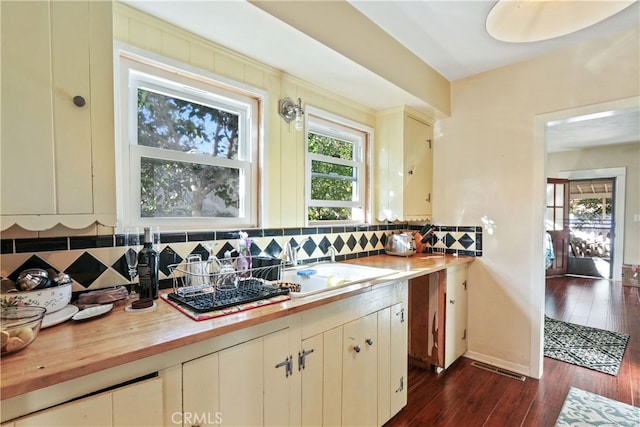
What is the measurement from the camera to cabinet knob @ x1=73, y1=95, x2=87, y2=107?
99 cm

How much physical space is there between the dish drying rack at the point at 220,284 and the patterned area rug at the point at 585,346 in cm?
272

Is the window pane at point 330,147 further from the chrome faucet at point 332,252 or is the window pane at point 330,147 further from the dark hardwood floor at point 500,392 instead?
the dark hardwood floor at point 500,392

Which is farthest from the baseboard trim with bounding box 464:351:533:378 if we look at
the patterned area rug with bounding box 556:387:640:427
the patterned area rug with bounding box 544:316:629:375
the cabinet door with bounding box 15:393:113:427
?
the cabinet door with bounding box 15:393:113:427

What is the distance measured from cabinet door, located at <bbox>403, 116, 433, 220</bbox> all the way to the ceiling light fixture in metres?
1.03

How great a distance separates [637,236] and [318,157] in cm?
627

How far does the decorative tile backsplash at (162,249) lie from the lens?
1116mm

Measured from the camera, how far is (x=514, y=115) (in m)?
2.43

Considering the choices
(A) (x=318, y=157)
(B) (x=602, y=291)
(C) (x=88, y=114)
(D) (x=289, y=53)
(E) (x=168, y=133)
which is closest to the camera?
(C) (x=88, y=114)

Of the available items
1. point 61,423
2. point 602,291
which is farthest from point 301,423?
point 602,291

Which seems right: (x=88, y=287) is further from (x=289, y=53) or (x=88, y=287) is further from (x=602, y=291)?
(x=602, y=291)

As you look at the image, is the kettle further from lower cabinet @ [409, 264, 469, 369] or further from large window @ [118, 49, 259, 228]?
large window @ [118, 49, 259, 228]

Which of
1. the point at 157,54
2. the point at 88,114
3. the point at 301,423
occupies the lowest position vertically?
the point at 301,423

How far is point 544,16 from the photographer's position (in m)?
1.49

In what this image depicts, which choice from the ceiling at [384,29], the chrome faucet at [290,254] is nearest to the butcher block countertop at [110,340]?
the chrome faucet at [290,254]
